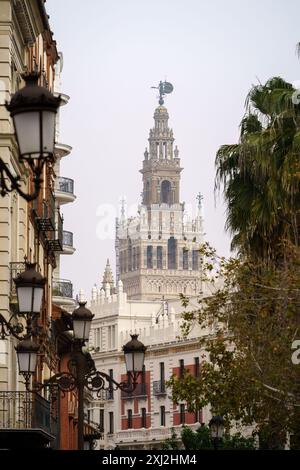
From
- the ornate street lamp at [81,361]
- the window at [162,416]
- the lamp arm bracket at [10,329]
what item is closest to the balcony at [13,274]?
the ornate street lamp at [81,361]

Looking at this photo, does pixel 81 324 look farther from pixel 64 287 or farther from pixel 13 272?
pixel 64 287

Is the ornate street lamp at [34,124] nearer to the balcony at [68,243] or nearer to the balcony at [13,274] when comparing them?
the balcony at [13,274]

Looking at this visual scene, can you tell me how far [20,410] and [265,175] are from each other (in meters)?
7.67

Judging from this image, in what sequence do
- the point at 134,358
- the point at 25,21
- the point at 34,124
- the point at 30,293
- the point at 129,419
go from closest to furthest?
the point at 34,124 → the point at 30,293 → the point at 134,358 → the point at 25,21 → the point at 129,419

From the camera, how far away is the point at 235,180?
126ft

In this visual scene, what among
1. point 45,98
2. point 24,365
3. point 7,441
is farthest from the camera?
point 7,441

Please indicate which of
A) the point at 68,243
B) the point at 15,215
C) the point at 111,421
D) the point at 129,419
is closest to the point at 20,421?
the point at 15,215

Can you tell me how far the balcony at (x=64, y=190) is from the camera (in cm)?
5888

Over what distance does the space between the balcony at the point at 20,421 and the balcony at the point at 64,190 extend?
85.3 feet

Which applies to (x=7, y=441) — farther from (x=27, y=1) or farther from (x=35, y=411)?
(x=27, y=1)

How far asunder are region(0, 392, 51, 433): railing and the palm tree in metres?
5.63

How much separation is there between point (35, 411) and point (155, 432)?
88.7m

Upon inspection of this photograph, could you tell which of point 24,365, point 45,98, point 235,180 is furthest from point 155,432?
point 45,98

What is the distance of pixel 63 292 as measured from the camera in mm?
58375
